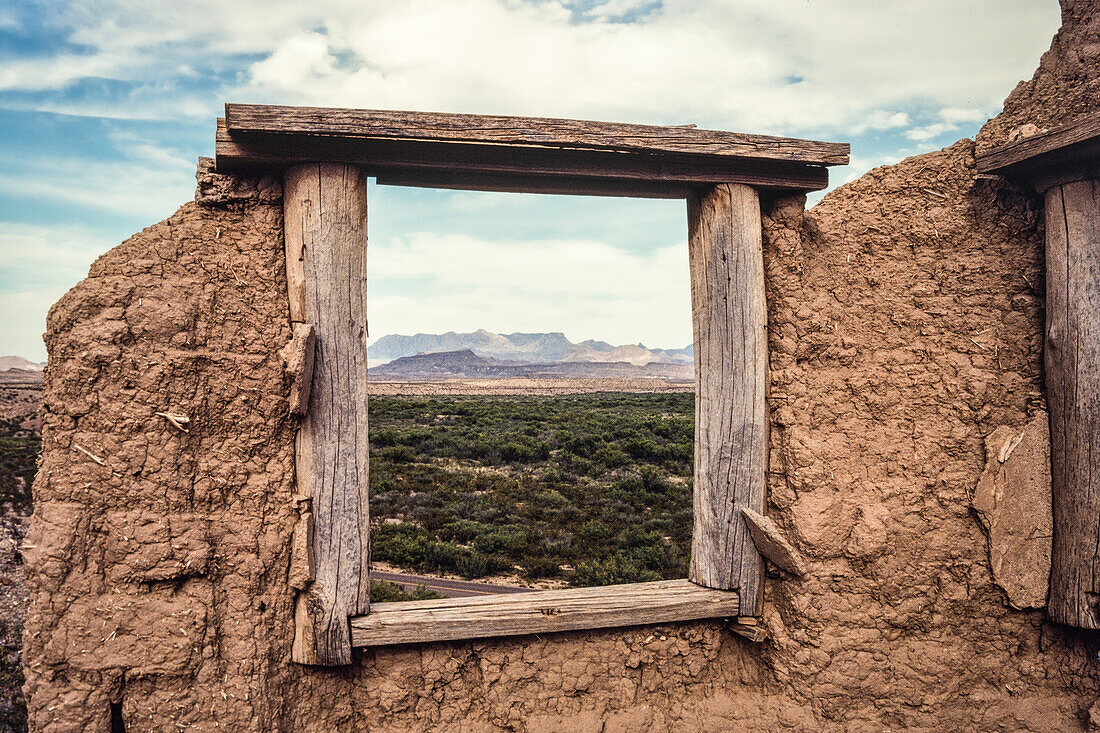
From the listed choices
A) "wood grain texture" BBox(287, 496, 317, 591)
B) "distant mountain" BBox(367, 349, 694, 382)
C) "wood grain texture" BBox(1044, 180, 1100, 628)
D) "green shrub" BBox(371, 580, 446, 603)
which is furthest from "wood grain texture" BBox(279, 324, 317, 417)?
"distant mountain" BBox(367, 349, 694, 382)

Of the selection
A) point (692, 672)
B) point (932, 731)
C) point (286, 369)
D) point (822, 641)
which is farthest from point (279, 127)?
point (932, 731)

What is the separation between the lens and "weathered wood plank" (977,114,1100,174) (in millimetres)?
3127

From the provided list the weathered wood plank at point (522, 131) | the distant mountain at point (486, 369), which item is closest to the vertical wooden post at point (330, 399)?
the weathered wood plank at point (522, 131)

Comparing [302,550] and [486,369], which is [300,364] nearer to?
[302,550]

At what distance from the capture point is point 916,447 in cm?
356

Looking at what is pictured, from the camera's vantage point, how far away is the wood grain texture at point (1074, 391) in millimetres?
3393

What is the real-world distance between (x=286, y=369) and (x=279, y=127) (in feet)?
3.43

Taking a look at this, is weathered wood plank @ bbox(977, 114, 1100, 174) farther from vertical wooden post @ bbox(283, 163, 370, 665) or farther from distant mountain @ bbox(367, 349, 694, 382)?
distant mountain @ bbox(367, 349, 694, 382)

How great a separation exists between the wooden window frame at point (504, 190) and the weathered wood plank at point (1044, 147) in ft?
2.63

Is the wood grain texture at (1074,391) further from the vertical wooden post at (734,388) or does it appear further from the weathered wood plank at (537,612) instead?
the weathered wood plank at (537,612)

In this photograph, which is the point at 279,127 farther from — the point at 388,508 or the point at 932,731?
the point at 388,508

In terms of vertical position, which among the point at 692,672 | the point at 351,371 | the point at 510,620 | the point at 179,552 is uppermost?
the point at 351,371

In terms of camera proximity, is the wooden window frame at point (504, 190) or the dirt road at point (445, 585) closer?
the wooden window frame at point (504, 190)

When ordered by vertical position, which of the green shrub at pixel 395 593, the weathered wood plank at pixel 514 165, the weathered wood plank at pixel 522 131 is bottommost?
the green shrub at pixel 395 593
